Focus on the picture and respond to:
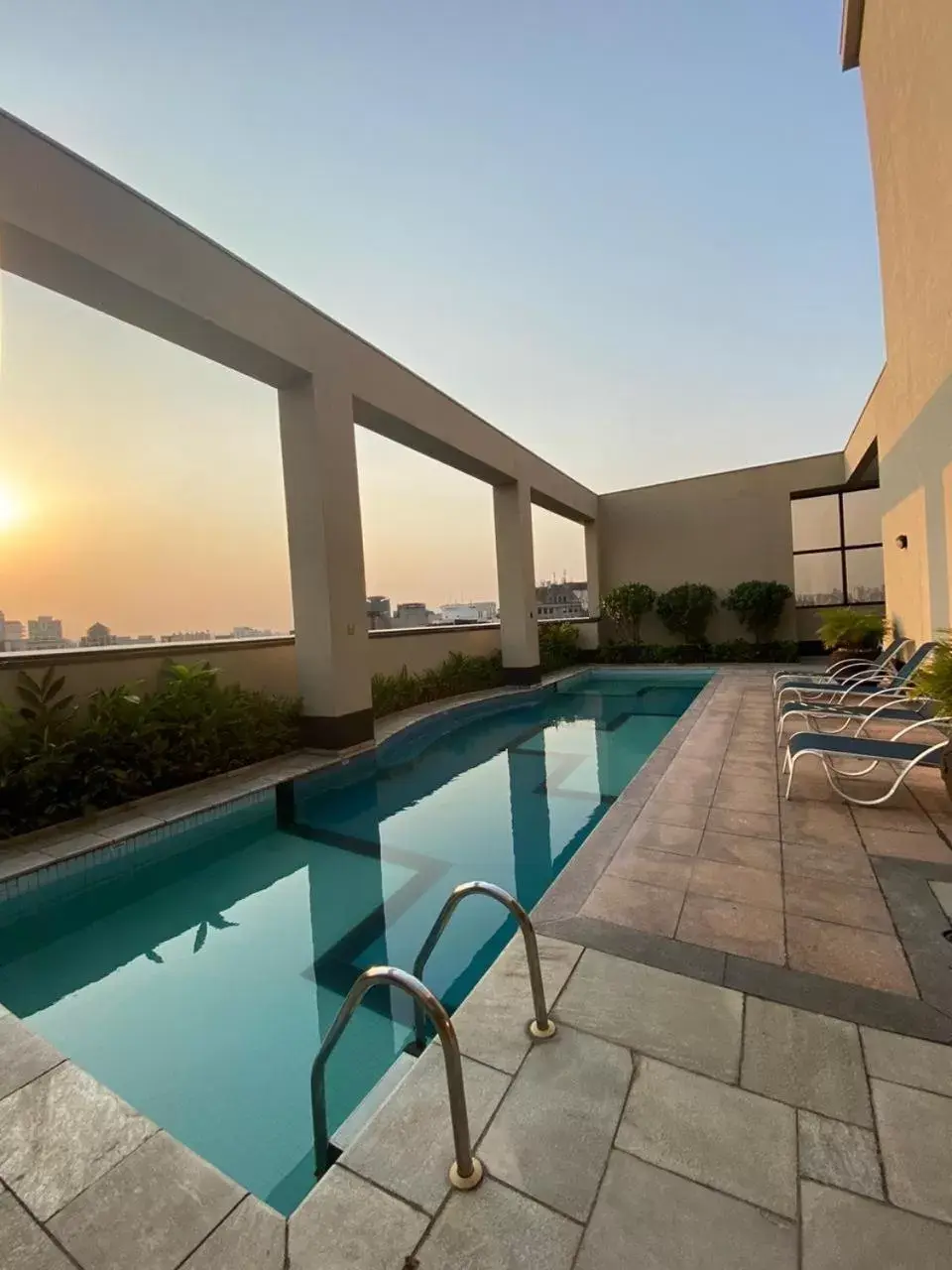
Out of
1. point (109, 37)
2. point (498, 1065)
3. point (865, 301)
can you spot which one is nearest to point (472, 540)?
point (865, 301)

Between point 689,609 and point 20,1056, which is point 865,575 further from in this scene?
point 20,1056

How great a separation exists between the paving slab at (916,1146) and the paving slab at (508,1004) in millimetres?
935

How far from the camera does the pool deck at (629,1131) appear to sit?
1194 millimetres

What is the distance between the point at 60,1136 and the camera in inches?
61.3

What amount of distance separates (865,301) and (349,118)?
749 centimetres

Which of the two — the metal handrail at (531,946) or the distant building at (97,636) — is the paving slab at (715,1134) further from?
the distant building at (97,636)

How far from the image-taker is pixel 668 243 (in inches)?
329

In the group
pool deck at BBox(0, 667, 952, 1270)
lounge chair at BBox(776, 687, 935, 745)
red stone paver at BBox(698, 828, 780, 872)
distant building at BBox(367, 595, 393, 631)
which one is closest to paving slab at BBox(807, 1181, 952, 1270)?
pool deck at BBox(0, 667, 952, 1270)

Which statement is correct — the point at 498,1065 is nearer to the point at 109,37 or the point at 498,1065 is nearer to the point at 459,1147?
the point at 459,1147

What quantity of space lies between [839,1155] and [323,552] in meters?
5.95

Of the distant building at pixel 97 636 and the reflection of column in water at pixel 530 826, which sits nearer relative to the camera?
the reflection of column in water at pixel 530 826

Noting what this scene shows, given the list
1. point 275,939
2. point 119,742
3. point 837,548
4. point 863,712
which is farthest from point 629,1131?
point 837,548

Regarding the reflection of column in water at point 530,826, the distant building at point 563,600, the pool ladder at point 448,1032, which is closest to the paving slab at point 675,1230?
the pool ladder at point 448,1032

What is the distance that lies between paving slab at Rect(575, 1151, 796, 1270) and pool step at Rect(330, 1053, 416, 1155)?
2.23 ft
